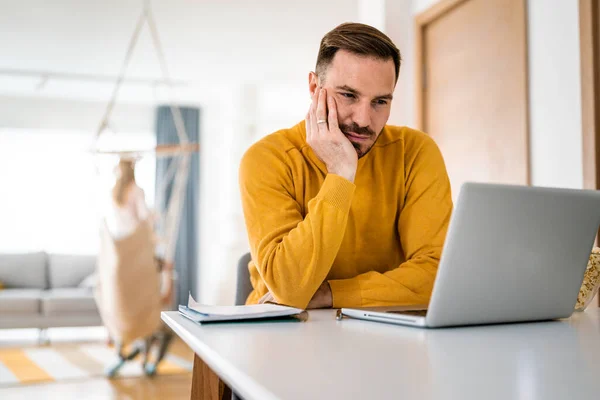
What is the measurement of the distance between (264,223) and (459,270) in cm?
53

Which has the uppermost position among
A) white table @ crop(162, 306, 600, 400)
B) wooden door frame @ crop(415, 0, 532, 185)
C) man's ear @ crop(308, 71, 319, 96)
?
wooden door frame @ crop(415, 0, 532, 185)

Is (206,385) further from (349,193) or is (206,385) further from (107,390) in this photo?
(107,390)

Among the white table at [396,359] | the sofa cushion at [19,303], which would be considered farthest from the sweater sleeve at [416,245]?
the sofa cushion at [19,303]

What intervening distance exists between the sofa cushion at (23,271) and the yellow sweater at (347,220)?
5.59 m

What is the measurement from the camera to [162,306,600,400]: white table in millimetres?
598

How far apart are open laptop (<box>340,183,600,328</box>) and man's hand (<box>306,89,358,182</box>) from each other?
37 centimetres

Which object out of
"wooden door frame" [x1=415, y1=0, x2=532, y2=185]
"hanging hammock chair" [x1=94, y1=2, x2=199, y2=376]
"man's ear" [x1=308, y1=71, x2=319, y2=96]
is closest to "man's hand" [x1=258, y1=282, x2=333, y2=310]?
"man's ear" [x1=308, y1=71, x2=319, y2=96]

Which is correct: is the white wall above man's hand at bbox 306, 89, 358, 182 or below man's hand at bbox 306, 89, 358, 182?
above

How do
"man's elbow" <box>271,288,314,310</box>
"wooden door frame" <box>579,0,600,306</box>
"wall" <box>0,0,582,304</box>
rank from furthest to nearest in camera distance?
"wall" <box>0,0,582,304</box> < "wooden door frame" <box>579,0,600,306</box> < "man's elbow" <box>271,288,314,310</box>

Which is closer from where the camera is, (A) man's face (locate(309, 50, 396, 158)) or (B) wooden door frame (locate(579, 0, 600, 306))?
(A) man's face (locate(309, 50, 396, 158))

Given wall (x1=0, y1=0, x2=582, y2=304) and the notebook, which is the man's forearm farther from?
wall (x1=0, y1=0, x2=582, y2=304)

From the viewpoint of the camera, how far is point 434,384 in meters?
0.62

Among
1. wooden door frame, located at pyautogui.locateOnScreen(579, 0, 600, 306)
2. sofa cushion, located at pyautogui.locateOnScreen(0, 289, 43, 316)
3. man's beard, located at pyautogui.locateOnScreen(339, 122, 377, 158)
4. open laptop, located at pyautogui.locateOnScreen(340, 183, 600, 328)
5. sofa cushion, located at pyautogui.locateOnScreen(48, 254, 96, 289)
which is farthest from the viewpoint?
sofa cushion, located at pyautogui.locateOnScreen(48, 254, 96, 289)

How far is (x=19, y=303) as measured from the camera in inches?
229
